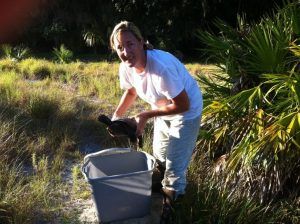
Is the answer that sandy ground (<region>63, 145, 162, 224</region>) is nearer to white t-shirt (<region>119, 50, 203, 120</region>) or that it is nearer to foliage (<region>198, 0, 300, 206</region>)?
foliage (<region>198, 0, 300, 206</region>)

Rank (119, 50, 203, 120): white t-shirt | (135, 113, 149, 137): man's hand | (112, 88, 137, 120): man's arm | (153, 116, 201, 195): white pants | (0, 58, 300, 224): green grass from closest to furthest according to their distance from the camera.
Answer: (119, 50, 203, 120): white t-shirt
(135, 113, 149, 137): man's hand
(153, 116, 201, 195): white pants
(0, 58, 300, 224): green grass
(112, 88, 137, 120): man's arm

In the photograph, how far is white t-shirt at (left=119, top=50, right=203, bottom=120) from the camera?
11.5 ft

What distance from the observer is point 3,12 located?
20.0m

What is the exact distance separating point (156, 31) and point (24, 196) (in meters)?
14.5

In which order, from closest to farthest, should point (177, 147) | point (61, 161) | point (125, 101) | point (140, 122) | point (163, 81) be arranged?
point (163, 81), point (140, 122), point (177, 147), point (125, 101), point (61, 161)

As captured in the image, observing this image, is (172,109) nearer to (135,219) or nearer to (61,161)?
(135,219)

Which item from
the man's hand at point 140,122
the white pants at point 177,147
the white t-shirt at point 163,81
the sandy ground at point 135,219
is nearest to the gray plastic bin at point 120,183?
the sandy ground at point 135,219

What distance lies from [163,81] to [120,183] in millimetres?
806

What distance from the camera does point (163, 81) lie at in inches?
138

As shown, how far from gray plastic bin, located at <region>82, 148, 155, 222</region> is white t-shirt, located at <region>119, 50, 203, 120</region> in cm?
50

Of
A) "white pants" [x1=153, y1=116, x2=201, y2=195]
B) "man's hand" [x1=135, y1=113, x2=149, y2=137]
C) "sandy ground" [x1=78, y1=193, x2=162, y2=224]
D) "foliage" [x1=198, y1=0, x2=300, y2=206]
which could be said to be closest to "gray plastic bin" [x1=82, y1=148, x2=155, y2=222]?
"sandy ground" [x1=78, y1=193, x2=162, y2=224]

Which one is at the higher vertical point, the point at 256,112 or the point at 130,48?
the point at 130,48

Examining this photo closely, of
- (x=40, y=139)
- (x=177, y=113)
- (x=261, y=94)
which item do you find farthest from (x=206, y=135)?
(x=40, y=139)

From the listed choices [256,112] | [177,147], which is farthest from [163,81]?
[256,112]
